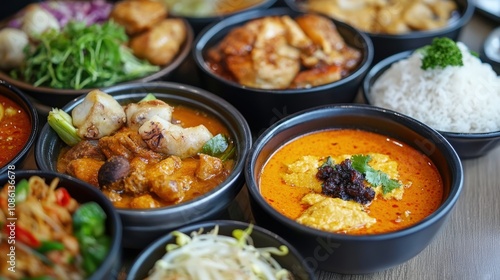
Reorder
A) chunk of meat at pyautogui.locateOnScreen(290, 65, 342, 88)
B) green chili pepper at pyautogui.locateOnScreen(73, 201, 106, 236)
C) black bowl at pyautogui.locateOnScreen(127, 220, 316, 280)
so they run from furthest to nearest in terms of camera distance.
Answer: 1. chunk of meat at pyautogui.locateOnScreen(290, 65, 342, 88)
2. black bowl at pyautogui.locateOnScreen(127, 220, 316, 280)
3. green chili pepper at pyautogui.locateOnScreen(73, 201, 106, 236)

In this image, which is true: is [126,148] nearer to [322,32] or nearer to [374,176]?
[374,176]

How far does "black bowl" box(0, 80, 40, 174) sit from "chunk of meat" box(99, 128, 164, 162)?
16.4 inches

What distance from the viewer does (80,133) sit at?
121 inches

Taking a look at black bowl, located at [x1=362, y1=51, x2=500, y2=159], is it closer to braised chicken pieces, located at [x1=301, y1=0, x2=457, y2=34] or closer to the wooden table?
the wooden table

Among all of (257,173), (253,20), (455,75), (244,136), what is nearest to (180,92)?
(244,136)

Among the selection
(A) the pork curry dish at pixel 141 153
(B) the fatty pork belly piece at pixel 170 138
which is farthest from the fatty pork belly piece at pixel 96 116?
(B) the fatty pork belly piece at pixel 170 138

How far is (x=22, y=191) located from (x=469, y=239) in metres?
2.39

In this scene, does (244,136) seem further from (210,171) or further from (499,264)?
(499,264)

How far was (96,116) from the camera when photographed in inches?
121

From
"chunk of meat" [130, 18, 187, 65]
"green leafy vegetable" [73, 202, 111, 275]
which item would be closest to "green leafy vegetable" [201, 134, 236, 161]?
"green leafy vegetable" [73, 202, 111, 275]

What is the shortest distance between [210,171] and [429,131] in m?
1.27

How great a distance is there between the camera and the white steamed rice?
3.49 meters

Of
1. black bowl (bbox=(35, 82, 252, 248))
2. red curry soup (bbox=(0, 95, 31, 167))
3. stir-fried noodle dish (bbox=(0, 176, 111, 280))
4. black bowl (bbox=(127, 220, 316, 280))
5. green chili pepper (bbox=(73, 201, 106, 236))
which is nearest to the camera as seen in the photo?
stir-fried noodle dish (bbox=(0, 176, 111, 280))

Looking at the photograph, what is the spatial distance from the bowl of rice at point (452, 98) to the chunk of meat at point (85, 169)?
74.1 inches
